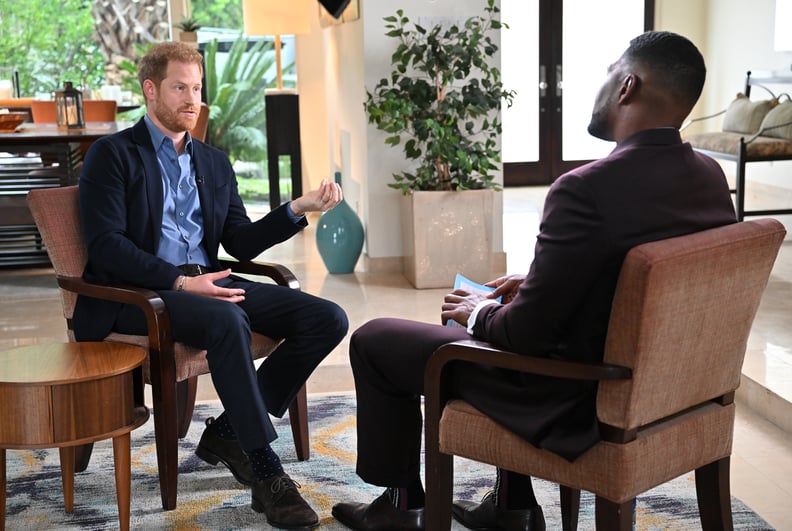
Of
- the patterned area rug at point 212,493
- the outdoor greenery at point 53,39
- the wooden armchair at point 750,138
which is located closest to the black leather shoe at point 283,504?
the patterned area rug at point 212,493

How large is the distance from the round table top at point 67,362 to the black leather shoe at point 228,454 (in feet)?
1.28

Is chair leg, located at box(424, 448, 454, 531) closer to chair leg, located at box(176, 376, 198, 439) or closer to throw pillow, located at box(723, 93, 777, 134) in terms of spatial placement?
chair leg, located at box(176, 376, 198, 439)

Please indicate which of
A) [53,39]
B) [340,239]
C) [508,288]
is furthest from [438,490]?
[53,39]

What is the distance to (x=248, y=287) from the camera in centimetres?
305

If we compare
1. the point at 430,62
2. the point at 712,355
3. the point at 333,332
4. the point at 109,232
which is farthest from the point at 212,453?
the point at 430,62

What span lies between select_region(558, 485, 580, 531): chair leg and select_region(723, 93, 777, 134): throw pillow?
5181mm

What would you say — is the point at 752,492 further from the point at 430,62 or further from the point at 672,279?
the point at 430,62

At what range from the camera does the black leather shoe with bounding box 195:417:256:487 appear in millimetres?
2869

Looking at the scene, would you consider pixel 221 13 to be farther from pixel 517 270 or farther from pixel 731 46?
pixel 517 270

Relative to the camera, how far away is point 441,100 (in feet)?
17.9

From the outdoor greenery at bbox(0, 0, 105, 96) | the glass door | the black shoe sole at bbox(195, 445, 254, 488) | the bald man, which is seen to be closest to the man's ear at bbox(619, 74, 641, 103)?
the bald man

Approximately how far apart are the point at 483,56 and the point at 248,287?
9.64 feet

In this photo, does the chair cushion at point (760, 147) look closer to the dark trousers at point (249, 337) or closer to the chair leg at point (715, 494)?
the dark trousers at point (249, 337)

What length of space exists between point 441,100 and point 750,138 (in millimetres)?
2473
